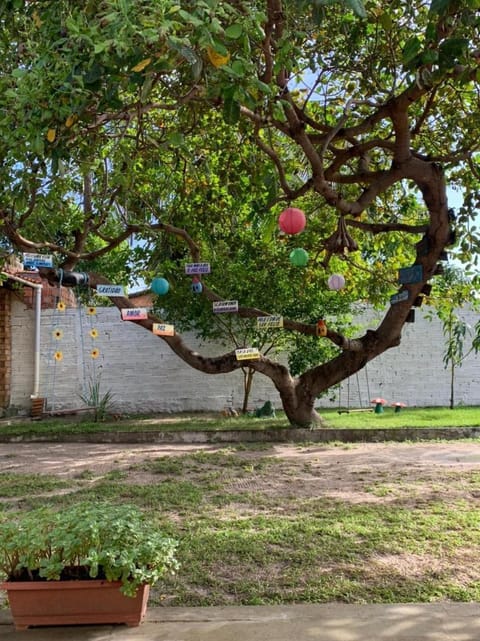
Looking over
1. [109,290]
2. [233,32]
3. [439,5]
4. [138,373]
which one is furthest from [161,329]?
[439,5]

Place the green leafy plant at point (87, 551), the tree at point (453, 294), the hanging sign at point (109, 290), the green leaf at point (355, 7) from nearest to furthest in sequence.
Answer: the green leafy plant at point (87, 551), the green leaf at point (355, 7), the hanging sign at point (109, 290), the tree at point (453, 294)

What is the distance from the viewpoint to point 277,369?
9.89 meters

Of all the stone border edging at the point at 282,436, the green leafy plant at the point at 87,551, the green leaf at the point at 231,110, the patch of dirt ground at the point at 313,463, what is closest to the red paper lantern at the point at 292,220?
the patch of dirt ground at the point at 313,463

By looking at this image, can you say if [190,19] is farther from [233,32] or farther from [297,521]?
[297,521]

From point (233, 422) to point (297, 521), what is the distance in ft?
19.6

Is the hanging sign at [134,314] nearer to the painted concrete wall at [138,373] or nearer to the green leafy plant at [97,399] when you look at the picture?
the green leafy plant at [97,399]

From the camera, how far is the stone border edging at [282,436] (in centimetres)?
925

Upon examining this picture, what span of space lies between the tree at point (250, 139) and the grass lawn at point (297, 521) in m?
2.80

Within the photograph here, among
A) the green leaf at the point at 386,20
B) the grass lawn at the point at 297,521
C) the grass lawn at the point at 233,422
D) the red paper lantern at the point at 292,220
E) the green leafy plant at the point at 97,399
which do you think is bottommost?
the grass lawn at the point at 297,521

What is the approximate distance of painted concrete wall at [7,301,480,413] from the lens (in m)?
12.9

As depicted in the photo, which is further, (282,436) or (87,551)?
(282,436)

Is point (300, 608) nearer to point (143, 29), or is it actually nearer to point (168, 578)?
point (168, 578)

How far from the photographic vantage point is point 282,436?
30.6 feet

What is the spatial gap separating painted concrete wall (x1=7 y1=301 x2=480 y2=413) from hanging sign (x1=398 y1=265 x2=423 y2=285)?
15.2 ft
